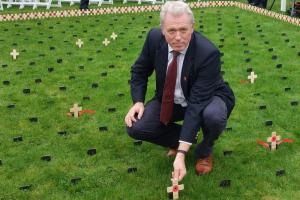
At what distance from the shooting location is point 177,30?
11.8 ft

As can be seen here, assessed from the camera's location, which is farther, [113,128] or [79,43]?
[79,43]

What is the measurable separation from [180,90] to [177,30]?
0.65 metres

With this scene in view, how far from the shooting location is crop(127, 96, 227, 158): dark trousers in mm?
3893

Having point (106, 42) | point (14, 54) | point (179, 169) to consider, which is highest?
point (179, 169)

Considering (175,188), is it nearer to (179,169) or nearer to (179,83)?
(179,169)

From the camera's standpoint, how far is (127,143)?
494cm

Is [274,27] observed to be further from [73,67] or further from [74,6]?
[74,6]

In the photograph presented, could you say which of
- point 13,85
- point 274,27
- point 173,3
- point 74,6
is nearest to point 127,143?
point 173,3

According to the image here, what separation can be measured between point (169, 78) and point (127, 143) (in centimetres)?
125

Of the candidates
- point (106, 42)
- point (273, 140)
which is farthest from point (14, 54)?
point (273, 140)

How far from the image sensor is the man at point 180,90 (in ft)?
12.0

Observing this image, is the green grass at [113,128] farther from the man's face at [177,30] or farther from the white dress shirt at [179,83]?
the man's face at [177,30]

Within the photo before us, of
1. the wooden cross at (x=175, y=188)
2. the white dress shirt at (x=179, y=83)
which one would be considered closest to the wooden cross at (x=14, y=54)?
the white dress shirt at (x=179, y=83)

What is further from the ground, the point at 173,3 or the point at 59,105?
the point at 173,3
